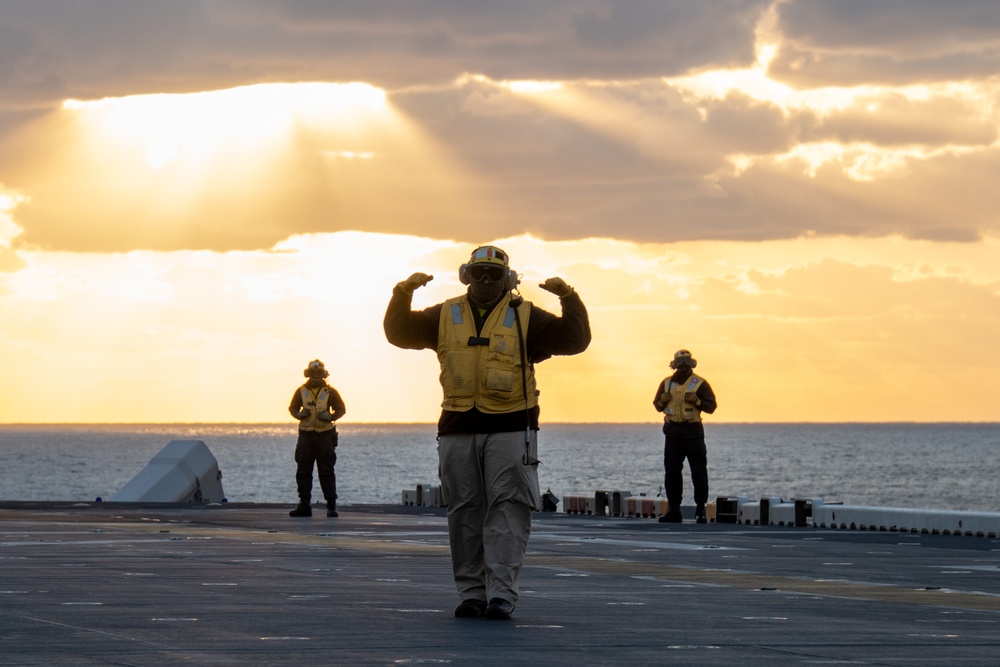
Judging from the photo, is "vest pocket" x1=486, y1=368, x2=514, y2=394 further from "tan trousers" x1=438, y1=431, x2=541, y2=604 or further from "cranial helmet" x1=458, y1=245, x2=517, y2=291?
"cranial helmet" x1=458, y1=245, x2=517, y2=291

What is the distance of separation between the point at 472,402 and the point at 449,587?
7.61 feet

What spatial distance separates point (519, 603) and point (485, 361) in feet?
5.21

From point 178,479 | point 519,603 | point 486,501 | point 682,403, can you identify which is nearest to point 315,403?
point 682,403

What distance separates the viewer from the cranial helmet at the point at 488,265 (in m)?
11.3

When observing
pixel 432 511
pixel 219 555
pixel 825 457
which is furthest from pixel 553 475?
pixel 219 555

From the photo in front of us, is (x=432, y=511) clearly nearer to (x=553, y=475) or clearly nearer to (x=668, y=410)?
(x=668, y=410)

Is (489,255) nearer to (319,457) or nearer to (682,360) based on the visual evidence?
(682,360)

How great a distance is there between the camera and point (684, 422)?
2608 centimetres

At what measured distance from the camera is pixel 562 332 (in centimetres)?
1137

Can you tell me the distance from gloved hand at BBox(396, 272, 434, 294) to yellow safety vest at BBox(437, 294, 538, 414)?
0.23m

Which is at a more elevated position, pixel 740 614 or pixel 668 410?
pixel 668 410

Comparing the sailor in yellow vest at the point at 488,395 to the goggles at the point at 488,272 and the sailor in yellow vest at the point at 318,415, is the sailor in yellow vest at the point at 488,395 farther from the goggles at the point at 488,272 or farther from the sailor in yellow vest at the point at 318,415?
the sailor in yellow vest at the point at 318,415

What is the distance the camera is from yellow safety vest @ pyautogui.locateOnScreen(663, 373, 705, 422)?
25969 mm

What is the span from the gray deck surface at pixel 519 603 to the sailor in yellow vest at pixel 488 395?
1.70ft
